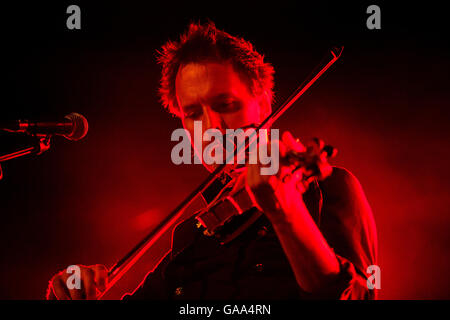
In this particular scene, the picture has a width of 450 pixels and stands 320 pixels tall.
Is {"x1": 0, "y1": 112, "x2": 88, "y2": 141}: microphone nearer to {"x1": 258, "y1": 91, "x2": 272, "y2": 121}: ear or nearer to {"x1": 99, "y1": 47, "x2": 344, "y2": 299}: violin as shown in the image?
{"x1": 99, "y1": 47, "x2": 344, "y2": 299}: violin

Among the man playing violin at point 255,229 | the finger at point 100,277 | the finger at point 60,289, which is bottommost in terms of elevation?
the finger at point 60,289

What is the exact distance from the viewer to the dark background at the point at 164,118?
1985mm

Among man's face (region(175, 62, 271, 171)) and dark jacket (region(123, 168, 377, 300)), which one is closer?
dark jacket (region(123, 168, 377, 300))

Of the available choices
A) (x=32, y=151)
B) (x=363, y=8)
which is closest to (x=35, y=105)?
(x=32, y=151)

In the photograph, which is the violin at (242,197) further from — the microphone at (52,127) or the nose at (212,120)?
the microphone at (52,127)

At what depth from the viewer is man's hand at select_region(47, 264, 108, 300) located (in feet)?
4.46

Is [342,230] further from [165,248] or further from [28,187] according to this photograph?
→ [28,187]

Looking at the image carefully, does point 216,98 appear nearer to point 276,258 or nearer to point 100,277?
point 276,258

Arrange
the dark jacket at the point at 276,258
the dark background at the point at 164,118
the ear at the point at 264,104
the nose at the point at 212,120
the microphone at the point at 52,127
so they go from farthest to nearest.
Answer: the dark background at the point at 164,118 → the ear at the point at 264,104 → the nose at the point at 212,120 → the microphone at the point at 52,127 → the dark jacket at the point at 276,258

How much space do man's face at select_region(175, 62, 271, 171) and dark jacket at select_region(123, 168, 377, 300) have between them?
0.40m

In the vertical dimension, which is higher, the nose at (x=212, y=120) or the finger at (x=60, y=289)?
the nose at (x=212, y=120)

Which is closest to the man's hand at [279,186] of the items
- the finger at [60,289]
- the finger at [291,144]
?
the finger at [291,144]
